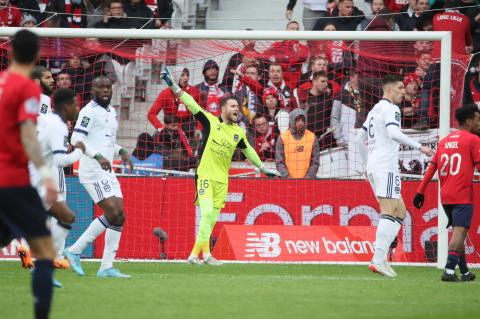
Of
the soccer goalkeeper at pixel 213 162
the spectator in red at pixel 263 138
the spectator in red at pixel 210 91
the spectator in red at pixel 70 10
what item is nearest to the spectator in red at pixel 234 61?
the spectator in red at pixel 210 91

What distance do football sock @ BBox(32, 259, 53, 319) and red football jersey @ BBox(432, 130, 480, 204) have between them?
6.55m

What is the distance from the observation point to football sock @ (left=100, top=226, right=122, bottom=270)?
12883 millimetres

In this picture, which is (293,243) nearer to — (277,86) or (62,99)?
(277,86)

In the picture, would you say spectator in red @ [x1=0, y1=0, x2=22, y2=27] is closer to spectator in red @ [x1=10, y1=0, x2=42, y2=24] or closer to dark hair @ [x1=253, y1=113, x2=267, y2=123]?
spectator in red @ [x1=10, y1=0, x2=42, y2=24]

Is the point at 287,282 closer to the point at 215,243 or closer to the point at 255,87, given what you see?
the point at 215,243

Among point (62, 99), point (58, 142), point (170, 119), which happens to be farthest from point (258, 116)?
point (58, 142)

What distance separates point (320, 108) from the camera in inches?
707

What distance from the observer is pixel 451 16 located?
20.1 metres

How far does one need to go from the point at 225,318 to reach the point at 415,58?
9.11m

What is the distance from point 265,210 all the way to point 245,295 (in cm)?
604

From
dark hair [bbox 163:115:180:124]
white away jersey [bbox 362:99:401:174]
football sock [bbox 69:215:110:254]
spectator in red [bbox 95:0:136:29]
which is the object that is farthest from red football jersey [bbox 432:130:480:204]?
spectator in red [bbox 95:0:136:29]

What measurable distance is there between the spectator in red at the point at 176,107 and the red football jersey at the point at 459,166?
229 inches

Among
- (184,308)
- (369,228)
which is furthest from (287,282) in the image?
(369,228)

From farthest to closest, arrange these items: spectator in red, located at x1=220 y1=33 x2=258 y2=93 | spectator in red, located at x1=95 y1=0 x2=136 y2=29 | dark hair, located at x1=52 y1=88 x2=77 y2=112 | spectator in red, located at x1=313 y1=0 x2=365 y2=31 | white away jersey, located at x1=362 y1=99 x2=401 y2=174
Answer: spectator in red, located at x1=313 y1=0 x2=365 y2=31, spectator in red, located at x1=95 y1=0 x2=136 y2=29, spectator in red, located at x1=220 y1=33 x2=258 y2=93, white away jersey, located at x1=362 y1=99 x2=401 y2=174, dark hair, located at x1=52 y1=88 x2=77 y2=112
